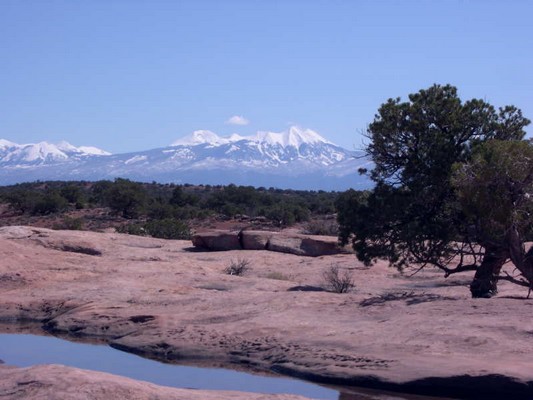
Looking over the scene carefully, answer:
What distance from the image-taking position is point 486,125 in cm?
1956

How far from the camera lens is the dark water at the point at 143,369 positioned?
12.2 meters

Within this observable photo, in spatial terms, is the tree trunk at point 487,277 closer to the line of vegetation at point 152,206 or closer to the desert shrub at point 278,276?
the desert shrub at point 278,276

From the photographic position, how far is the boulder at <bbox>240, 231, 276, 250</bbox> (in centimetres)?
3115

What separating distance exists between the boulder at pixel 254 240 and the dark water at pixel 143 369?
49.6ft

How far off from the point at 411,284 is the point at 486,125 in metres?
6.83

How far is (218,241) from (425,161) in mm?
13511

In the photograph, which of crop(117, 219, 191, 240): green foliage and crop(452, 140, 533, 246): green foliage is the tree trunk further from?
crop(117, 219, 191, 240): green foliage

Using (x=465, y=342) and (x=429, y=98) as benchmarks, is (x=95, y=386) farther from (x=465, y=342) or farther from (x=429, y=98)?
(x=429, y=98)

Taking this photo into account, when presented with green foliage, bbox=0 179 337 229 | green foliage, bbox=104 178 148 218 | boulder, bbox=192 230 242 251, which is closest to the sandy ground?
boulder, bbox=192 230 242 251

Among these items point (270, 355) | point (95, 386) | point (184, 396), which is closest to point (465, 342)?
point (270, 355)

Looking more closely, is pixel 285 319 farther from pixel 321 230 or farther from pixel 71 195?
pixel 71 195

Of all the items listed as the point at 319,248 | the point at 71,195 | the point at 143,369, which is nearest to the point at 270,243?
the point at 319,248

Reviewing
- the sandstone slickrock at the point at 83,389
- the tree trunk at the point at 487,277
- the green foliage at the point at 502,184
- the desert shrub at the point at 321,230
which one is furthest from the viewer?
the desert shrub at the point at 321,230

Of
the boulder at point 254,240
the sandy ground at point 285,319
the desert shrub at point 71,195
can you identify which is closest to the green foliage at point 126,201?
the desert shrub at point 71,195
